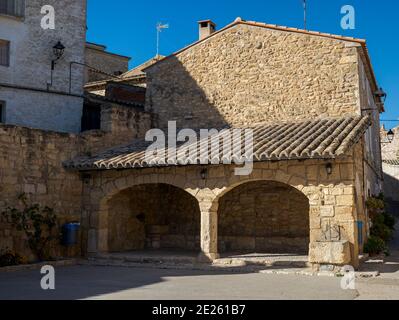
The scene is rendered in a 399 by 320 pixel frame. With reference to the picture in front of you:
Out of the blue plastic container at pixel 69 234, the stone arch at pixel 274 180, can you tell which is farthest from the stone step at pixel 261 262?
the blue plastic container at pixel 69 234

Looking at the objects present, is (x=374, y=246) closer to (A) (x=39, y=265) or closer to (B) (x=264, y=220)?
(B) (x=264, y=220)

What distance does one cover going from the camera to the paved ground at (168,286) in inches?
320

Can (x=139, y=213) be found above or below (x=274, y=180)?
below

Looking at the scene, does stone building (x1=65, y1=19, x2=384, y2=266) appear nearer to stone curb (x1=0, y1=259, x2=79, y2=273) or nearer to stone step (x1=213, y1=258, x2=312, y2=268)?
stone step (x1=213, y1=258, x2=312, y2=268)

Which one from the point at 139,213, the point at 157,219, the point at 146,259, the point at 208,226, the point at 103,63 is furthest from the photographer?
the point at 103,63

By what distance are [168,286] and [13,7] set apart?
10.7m

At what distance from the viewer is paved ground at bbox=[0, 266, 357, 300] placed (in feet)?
26.6

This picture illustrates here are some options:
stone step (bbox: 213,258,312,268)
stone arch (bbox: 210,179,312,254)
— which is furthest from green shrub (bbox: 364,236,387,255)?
stone step (bbox: 213,258,312,268)

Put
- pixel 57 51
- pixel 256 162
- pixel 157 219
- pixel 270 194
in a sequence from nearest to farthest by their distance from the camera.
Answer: pixel 256 162 → pixel 270 194 → pixel 57 51 → pixel 157 219

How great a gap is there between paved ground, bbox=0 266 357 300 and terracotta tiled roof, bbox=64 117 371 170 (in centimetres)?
265

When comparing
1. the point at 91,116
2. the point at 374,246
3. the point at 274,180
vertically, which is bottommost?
the point at 374,246

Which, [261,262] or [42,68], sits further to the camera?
[42,68]

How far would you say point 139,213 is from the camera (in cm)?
1565

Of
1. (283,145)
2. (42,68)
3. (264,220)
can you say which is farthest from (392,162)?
(42,68)
